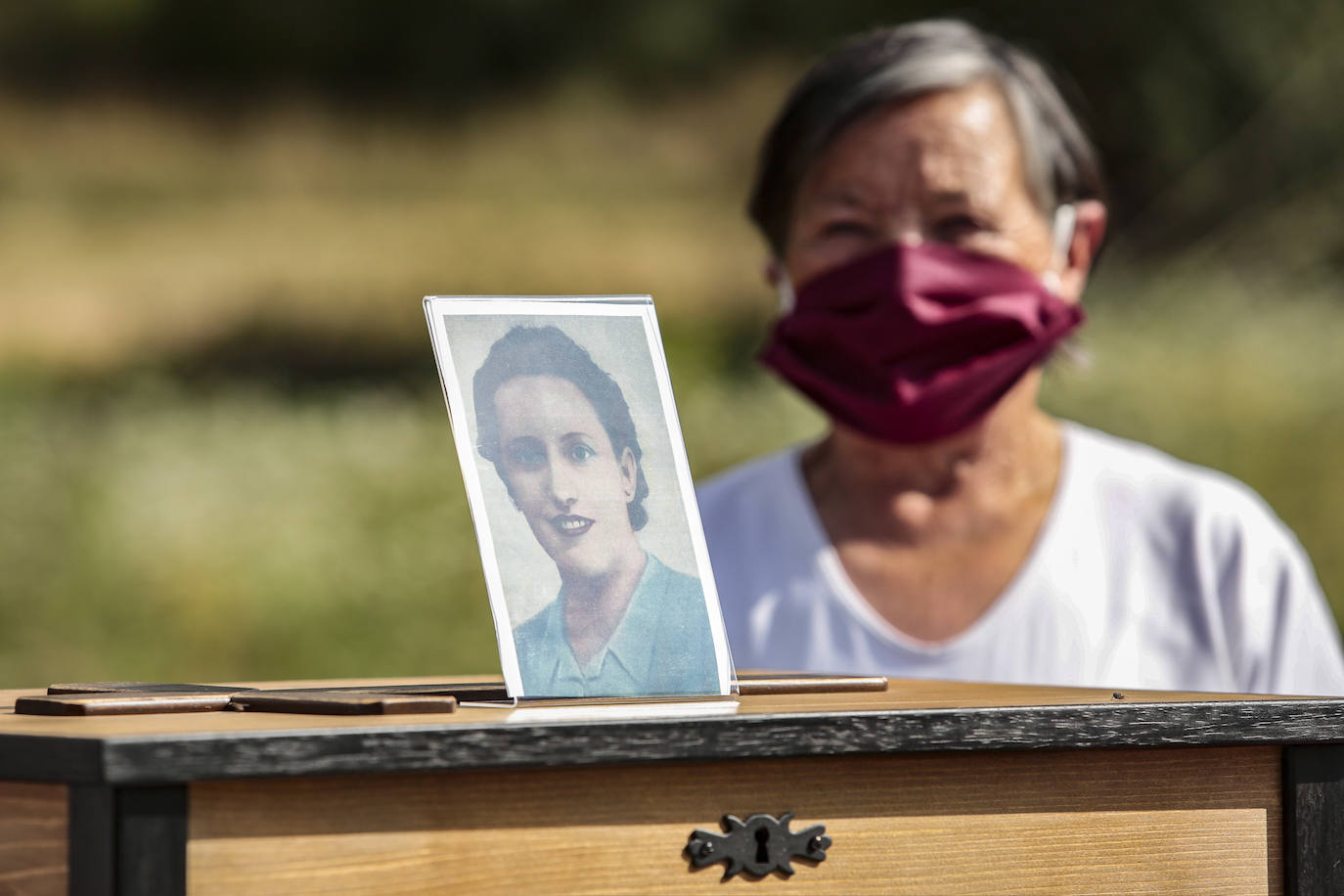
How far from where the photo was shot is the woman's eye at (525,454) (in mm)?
951

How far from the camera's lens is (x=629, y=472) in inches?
38.4

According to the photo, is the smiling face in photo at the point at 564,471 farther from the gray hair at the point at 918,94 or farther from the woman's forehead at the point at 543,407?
the gray hair at the point at 918,94

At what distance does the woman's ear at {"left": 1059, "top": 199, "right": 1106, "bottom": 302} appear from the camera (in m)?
1.90

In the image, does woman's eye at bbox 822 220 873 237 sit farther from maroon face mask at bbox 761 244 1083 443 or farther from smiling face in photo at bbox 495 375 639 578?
smiling face in photo at bbox 495 375 639 578

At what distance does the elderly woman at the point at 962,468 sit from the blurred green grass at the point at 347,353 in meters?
2.34

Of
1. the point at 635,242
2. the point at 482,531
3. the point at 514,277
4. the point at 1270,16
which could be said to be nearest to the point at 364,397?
the point at 514,277

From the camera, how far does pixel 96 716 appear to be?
0.89 metres

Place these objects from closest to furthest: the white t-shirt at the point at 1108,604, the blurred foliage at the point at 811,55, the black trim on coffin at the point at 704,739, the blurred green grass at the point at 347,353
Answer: the black trim on coffin at the point at 704,739 → the white t-shirt at the point at 1108,604 → the blurred green grass at the point at 347,353 → the blurred foliage at the point at 811,55

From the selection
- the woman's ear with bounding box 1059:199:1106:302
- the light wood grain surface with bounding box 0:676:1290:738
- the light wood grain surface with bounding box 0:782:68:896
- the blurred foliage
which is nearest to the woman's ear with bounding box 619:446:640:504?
the light wood grain surface with bounding box 0:676:1290:738

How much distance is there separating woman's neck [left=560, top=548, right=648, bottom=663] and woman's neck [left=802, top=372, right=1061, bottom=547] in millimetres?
933

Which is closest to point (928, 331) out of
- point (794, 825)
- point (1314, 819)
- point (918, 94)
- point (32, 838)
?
point (918, 94)

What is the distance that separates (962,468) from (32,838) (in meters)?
1.23

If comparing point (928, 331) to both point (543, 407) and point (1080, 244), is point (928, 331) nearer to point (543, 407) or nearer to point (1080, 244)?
point (1080, 244)

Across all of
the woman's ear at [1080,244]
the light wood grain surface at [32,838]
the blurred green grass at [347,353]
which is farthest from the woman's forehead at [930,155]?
the blurred green grass at [347,353]
